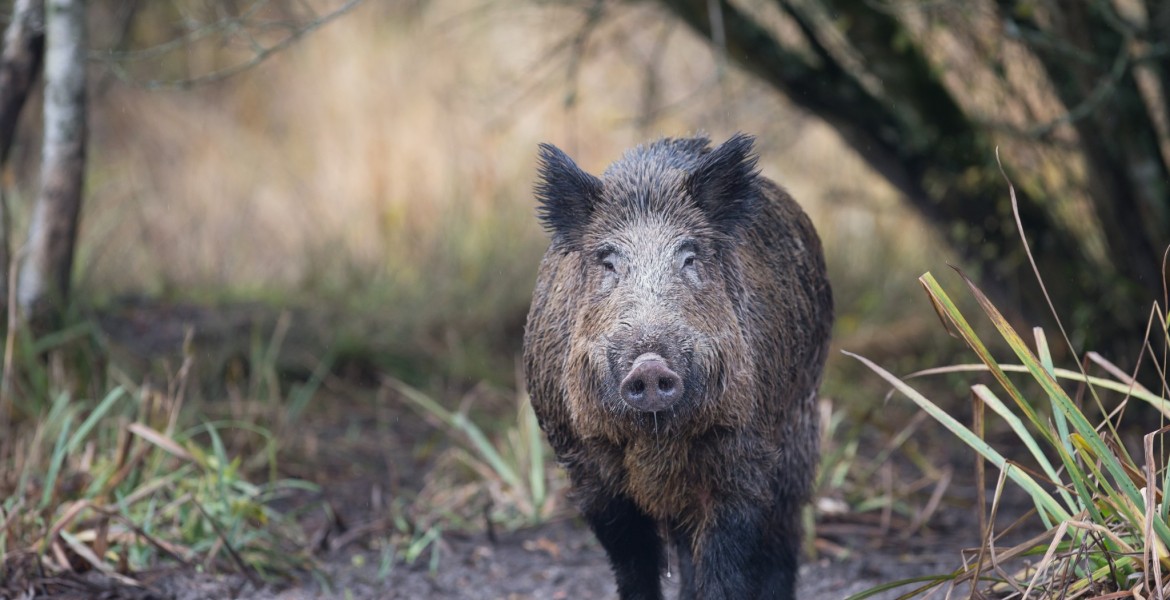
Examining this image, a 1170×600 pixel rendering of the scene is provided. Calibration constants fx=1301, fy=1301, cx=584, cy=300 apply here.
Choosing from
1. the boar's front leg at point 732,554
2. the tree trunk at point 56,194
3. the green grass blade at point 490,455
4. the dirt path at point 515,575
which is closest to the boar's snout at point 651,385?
the boar's front leg at point 732,554

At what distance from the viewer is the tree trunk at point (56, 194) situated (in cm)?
516

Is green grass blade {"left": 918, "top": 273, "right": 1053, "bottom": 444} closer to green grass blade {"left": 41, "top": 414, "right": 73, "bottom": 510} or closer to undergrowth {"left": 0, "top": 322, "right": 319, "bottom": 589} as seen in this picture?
undergrowth {"left": 0, "top": 322, "right": 319, "bottom": 589}

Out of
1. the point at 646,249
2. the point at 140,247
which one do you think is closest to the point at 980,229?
the point at 646,249

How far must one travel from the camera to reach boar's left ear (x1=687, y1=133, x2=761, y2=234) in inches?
135

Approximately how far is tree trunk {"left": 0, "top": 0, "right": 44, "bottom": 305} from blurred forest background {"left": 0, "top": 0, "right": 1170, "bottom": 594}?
0.08 meters

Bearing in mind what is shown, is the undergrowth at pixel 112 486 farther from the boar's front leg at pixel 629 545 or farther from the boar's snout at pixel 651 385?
the boar's snout at pixel 651 385

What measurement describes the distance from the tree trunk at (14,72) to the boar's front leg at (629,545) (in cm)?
289

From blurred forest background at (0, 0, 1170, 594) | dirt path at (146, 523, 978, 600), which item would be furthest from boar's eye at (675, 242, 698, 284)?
blurred forest background at (0, 0, 1170, 594)

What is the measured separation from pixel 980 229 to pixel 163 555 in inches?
160

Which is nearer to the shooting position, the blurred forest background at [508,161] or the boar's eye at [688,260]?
the boar's eye at [688,260]

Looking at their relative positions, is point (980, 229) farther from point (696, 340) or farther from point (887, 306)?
point (696, 340)

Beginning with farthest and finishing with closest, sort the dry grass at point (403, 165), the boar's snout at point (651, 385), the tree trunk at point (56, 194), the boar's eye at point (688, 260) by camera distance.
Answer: the dry grass at point (403, 165), the tree trunk at point (56, 194), the boar's eye at point (688, 260), the boar's snout at point (651, 385)

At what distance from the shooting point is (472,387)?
7148 mm

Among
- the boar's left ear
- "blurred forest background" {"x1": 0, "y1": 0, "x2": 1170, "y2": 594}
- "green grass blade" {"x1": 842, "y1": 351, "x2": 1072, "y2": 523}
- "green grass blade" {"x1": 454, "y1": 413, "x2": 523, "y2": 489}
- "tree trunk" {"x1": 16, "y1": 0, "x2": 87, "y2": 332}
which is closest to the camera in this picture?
"green grass blade" {"x1": 842, "y1": 351, "x2": 1072, "y2": 523}
